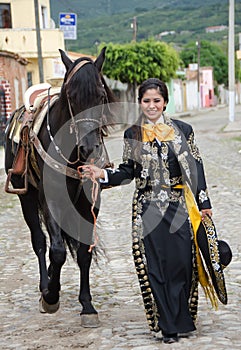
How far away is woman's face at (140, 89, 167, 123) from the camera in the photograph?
4.99 m

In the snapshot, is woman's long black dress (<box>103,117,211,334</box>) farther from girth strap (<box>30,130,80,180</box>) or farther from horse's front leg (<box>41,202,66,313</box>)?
horse's front leg (<box>41,202,66,313</box>)

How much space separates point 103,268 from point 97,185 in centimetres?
219

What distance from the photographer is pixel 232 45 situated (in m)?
35.3

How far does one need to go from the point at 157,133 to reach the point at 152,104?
A: 0.19 m

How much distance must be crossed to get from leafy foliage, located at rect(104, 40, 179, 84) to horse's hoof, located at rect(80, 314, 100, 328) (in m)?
35.9

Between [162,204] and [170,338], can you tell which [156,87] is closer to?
[162,204]

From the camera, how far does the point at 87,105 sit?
489 centimetres

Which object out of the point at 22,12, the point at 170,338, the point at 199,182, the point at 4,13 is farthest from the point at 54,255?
the point at 4,13

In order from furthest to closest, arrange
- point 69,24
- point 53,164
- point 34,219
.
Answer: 1. point 69,24
2. point 34,219
3. point 53,164

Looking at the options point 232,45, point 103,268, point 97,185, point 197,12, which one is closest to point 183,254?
point 97,185

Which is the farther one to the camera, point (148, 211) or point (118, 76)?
point (118, 76)

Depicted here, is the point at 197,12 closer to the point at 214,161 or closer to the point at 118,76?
the point at 118,76

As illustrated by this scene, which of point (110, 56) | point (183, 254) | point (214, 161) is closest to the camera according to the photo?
point (183, 254)

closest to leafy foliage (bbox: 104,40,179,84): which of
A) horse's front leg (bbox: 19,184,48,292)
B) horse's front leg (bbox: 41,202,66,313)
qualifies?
horse's front leg (bbox: 19,184,48,292)
